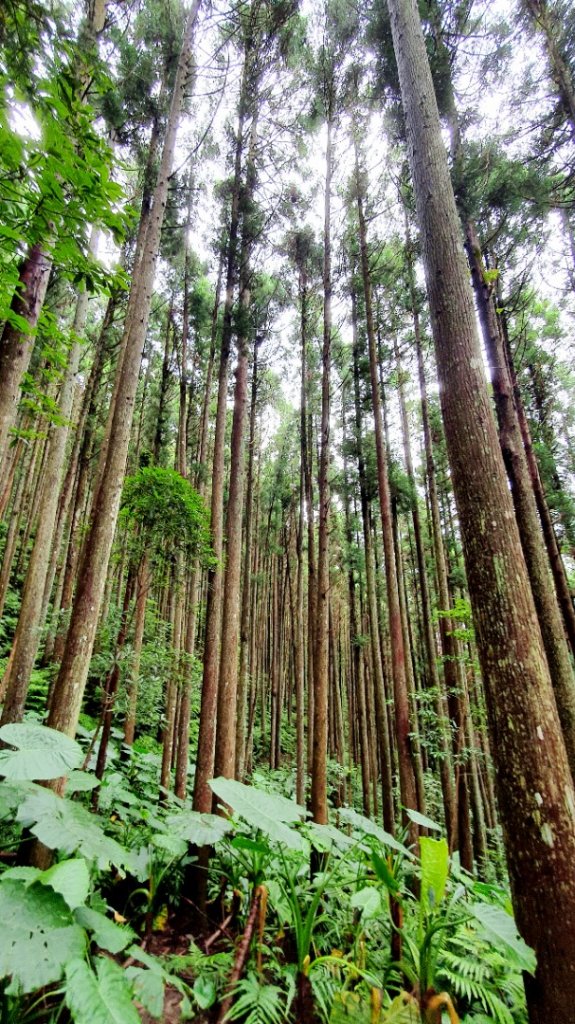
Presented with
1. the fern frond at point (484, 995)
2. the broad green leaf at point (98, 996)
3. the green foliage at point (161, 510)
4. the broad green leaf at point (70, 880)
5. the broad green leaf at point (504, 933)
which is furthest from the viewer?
the green foliage at point (161, 510)

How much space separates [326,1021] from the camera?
2035 mm

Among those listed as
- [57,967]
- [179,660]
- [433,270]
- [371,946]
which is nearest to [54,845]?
[57,967]

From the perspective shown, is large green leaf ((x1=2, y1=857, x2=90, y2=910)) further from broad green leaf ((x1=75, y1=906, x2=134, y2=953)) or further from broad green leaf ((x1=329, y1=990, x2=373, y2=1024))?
broad green leaf ((x1=329, y1=990, x2=373, y2=1024))

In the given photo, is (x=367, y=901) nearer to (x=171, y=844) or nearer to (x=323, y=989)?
(x=323, y=989)

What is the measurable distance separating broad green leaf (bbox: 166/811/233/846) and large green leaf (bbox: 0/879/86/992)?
2.79 ft

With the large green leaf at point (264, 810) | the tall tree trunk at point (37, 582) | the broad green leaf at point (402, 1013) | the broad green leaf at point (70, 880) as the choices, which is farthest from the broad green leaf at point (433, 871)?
the tall tree trunk at point (37, 582)

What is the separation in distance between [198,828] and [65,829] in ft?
2.76

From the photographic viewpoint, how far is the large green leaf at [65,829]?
191 centimetres

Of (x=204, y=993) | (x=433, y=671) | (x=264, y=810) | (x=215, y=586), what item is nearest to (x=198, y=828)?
(x=264, y=810)

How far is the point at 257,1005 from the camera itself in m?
1.90

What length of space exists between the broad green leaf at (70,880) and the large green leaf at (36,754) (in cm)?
34

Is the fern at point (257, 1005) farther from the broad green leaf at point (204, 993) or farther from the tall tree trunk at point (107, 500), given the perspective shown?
the tall tree trunk at point (107, 500)

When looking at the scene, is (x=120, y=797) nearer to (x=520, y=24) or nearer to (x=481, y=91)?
(x=481, y=91)

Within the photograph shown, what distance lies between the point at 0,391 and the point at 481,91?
306 inches
